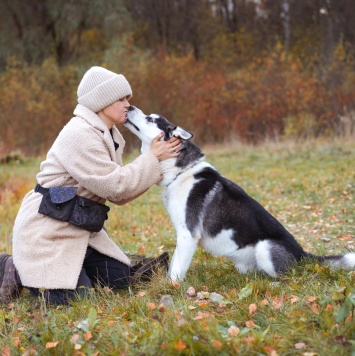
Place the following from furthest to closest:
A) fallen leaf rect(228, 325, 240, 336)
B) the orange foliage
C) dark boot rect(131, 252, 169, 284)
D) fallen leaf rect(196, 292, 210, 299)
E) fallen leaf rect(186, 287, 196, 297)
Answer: the orange foliage, dark boot rect(131, 252, 169, 284), fallen leaf rect(186, 287, 196, 297), fallen leaf rect(196, 292, 210, 299), fallen leaf rect(228, 325, 240, 336)

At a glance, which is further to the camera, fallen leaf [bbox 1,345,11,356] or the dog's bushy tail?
the dog's bushy tail

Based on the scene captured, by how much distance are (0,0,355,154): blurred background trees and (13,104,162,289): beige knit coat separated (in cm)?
1183

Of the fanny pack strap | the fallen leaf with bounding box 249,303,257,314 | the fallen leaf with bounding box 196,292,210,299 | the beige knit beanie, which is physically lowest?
the fallen leaf with bounding box 196,292,210,299

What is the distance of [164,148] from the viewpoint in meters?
4.59

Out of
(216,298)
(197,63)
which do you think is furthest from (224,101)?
(216,298)

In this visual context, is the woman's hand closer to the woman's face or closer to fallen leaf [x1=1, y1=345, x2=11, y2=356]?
the woman's face

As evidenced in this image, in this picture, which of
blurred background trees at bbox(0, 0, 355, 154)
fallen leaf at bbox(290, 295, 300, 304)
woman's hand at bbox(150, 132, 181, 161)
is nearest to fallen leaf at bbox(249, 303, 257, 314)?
fallen leaf at bbox(290, 295, 300, 304)

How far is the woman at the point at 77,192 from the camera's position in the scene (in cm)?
426

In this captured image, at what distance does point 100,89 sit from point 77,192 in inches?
34.6

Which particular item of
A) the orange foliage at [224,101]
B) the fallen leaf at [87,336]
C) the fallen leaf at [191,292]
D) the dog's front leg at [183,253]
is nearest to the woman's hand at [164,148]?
the dog's front leg at [183,253]

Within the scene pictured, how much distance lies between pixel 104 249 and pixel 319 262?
1.85 m

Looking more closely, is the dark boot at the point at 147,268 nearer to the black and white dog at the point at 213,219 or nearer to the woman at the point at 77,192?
the black and white dog at the point at 213,219

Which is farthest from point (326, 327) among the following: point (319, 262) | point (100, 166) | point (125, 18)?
point (125, 18)

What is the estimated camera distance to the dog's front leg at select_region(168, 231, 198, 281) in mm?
4512
